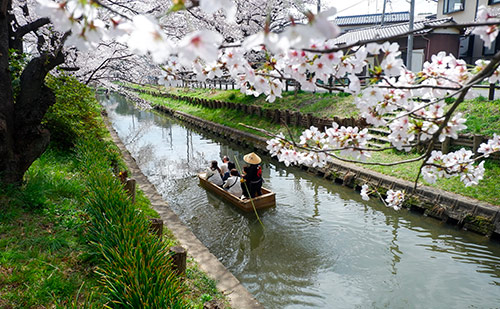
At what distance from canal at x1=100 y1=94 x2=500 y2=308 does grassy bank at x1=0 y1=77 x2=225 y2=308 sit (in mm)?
1816

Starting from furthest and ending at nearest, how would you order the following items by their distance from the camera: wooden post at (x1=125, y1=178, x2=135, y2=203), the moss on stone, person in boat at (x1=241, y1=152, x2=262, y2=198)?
person in boat at (x1=241, y1=152, x2=262, y2=198), the moss on stone, wooden post at (x1=125, y1=178, x2=135, y2=203)

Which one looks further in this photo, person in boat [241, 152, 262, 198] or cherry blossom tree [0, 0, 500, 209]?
person in boat [241, 152, 262, 198]

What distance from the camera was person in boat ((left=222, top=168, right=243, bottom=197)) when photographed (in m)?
9.07

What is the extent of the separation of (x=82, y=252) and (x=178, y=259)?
1.34m

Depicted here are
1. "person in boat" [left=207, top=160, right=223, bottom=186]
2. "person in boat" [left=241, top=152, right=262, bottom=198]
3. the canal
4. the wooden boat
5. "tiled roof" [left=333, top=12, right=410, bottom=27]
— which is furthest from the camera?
"tiled roof" [left=333, top=12, right=410, bottom=27]

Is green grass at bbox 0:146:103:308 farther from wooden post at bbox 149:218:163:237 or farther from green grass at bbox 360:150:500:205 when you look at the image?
green grass at bbox 360:150:500:205

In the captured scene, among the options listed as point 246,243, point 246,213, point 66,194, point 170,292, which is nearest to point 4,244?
point 66,194

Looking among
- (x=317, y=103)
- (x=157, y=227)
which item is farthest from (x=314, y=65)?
(x=317, y=103)

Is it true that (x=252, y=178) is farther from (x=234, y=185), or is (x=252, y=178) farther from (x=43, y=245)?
(x=43, y=245)

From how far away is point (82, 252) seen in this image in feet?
14.1

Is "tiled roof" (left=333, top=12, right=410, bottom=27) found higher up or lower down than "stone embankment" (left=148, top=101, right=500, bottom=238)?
higher up

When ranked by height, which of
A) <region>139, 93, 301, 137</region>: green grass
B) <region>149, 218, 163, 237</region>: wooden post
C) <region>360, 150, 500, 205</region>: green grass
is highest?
<region>139, 93, 301, 137</region>: green grass

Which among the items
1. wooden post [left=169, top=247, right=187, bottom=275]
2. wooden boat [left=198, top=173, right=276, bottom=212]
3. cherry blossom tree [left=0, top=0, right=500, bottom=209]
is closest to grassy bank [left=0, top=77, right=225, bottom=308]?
wooden post [left=169, top=247, right=187, bottom=275]

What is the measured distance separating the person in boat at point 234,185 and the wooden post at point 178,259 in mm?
4906
